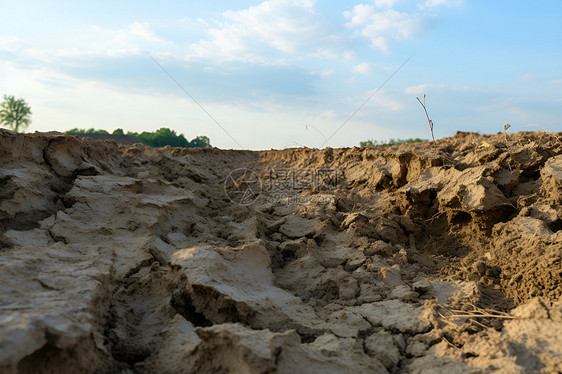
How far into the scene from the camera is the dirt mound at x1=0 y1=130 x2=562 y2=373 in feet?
6.53

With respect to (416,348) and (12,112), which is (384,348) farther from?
(12,112)

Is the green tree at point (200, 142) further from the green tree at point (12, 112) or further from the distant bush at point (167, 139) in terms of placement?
the green tree at point (12, 112)

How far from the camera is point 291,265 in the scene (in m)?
3.65

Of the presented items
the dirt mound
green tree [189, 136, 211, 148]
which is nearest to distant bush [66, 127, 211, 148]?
green tree [189, 136, 211, 148]

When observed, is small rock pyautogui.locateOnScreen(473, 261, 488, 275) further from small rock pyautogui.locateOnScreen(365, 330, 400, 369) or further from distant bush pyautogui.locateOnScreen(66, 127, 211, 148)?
distant bush pyautogui.locateOnScreen(66, 127, 211, 148)

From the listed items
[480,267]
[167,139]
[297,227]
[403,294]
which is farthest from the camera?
[167,139]

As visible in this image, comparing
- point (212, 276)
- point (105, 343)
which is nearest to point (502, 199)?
point (212, 276)

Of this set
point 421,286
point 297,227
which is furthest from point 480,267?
point 297,227

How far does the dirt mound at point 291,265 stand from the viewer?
1989mm

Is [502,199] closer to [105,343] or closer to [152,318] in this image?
[152,318]

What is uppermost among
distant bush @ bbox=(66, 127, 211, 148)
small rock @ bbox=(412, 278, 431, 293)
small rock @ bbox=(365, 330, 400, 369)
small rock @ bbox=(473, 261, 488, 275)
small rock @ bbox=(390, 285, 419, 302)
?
distant bush @ bbox=(66, 127, 211, 148)

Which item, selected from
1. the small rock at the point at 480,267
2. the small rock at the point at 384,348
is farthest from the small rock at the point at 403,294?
the small rock at the point at 480,267

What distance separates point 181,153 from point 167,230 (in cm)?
355

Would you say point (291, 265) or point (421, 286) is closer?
point (421, 286)
